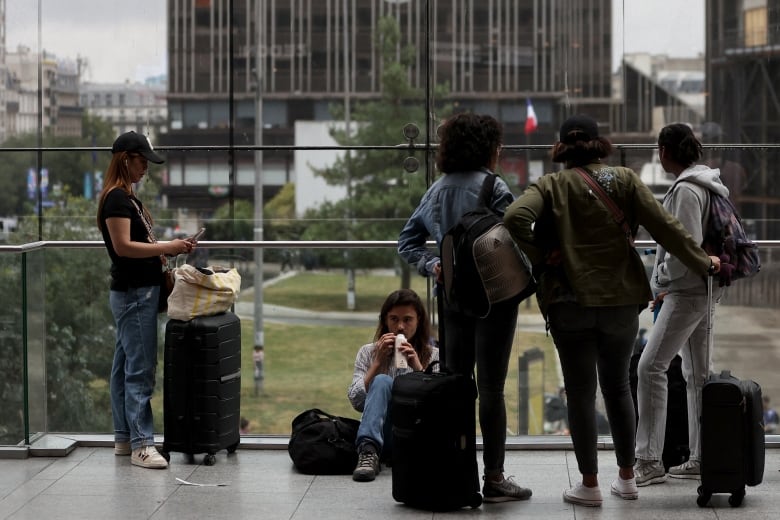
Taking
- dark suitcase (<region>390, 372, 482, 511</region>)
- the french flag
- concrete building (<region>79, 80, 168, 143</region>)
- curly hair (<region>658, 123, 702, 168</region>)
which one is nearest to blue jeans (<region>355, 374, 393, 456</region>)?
dark suitcase (<region>390, 372, 482, 511</region>)

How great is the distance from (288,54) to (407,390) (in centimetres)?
4998

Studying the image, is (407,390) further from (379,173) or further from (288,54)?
(288,54)

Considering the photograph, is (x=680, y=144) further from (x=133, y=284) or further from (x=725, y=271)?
(x=133, y=284)

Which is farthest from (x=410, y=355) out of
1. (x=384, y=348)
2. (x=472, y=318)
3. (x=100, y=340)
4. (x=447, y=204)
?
(x=100, y=340)

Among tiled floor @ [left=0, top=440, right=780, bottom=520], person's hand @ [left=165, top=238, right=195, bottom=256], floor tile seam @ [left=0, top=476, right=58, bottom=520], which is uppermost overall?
person's hand @ [left=165, top=238, right=195, bottom=256]

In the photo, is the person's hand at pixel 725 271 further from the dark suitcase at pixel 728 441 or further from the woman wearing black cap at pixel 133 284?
the woman wearing black cap at pixel 133 284

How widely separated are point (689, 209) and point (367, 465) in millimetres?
1636

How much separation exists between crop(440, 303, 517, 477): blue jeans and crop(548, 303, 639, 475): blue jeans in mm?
186

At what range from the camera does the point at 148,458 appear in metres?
5.75

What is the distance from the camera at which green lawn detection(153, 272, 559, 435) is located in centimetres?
623

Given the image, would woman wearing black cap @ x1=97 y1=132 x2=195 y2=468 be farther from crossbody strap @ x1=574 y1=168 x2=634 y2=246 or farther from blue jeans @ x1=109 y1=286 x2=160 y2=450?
crossbody strap @ x1=574 y1=168 x2=634 y2=246

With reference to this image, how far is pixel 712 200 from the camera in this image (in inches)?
203

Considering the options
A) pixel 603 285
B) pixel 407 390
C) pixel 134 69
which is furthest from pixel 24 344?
pixel 134 69

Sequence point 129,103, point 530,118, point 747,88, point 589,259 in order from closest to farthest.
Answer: point 589,259 < point 129,103 < point 747,88 < point 530,118
